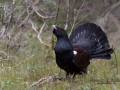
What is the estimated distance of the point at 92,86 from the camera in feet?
22.9

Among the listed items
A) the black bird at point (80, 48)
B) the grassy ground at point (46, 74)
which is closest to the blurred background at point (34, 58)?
the grassy ground at point (46, 74)

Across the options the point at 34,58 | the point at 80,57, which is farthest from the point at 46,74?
the point at 34,58

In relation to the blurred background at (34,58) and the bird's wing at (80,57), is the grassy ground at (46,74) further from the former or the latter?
the bird's wing at (80,57)

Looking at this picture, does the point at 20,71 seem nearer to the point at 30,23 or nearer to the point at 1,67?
the point at 1,67

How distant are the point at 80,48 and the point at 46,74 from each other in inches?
36.2

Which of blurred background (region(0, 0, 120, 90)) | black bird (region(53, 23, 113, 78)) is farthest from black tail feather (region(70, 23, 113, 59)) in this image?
blurred background (region(0, 0, 120, 90))

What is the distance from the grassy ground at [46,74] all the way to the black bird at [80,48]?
0.30 m

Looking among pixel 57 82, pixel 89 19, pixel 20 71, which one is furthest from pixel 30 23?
pixel 89 19

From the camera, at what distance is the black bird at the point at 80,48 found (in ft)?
24.0

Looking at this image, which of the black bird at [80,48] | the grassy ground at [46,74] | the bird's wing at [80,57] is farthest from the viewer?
the bird's wing at [80,57]

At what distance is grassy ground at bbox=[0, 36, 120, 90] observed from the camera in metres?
6.89

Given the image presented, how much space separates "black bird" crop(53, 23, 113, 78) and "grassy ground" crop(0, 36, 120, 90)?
0.30m

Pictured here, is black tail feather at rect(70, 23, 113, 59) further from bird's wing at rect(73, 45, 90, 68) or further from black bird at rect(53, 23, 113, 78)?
bird's wing at rect(73, 45, 90, 68)

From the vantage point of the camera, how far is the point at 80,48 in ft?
26.4
